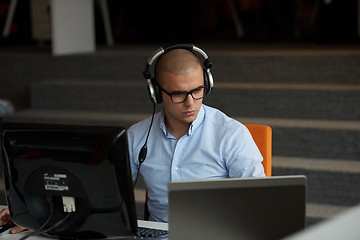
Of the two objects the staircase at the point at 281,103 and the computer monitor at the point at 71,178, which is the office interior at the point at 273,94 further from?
the computer monitor at the point at 71,178

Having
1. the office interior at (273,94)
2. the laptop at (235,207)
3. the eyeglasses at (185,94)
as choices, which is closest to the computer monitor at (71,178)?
the laptop at (235,207)

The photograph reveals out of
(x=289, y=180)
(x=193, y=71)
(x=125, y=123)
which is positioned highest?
(x=193, y=71)

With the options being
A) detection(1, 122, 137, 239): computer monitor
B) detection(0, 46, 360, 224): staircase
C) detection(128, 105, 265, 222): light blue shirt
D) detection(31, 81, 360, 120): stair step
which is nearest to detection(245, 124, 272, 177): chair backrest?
detection(128, 105, 265, 222): light blue shirt

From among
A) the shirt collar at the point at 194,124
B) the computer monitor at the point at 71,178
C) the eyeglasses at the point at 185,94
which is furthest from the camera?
the shirt collar at the point at 194,124

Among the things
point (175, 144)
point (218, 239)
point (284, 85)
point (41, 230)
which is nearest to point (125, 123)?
point (284, 85)

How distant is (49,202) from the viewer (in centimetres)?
164

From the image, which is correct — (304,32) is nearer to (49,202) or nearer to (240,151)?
(240,151)

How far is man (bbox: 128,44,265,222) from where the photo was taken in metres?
1.99

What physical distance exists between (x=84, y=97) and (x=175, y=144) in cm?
237

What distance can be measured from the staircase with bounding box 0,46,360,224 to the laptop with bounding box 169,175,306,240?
189 centimetres

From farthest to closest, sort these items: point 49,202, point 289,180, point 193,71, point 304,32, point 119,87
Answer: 1. point 304,32
2. point 119,87
3. point 193,71
4. point 49,202
5. point 289,180

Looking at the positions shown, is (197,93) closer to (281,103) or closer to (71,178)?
(71,178)

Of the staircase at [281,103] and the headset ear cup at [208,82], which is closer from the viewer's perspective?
the headset ear cup at [208,82]

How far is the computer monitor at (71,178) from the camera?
1536 mm
